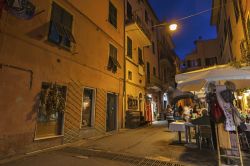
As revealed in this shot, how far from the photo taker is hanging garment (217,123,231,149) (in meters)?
4.57

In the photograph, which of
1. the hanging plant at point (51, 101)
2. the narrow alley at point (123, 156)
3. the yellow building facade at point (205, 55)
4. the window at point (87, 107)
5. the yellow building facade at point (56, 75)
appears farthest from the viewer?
the yellow building facade at point (205, 55)

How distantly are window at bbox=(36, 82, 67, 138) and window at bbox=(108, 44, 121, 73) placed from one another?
4.61m

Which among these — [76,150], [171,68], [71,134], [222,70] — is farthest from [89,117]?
[171,68]

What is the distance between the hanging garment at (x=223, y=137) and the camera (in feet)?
15.0

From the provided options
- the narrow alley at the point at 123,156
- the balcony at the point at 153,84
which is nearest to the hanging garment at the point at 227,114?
the narrow alley at the point at 123,156

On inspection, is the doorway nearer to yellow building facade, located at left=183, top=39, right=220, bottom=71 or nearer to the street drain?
the street drain

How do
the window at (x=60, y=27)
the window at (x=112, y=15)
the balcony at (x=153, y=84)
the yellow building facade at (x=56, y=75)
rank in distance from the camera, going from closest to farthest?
the yellow building facade at (x=56, y=75)
the window at (x=60, y=27)
the window at (x=112, y=15)
the balcony at (x=153, y=84)

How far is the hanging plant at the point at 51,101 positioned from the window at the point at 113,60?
15.7 ft

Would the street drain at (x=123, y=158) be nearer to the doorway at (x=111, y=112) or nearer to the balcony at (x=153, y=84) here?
the doorway at (x=111, y=112)

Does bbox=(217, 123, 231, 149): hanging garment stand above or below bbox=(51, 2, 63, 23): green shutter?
below

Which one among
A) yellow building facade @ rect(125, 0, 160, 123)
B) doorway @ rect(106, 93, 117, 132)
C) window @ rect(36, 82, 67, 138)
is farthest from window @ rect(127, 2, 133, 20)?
window @ rect(36, 82, 67, 138)

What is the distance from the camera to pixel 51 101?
663 cm

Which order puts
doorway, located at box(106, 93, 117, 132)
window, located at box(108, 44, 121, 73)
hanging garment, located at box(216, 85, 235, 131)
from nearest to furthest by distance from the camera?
hanging garment, located at box(216, 85, 235, 131) → doorway, located at box(106, 93, 117, 132) → window, located at box(108, 44, 121, 73)

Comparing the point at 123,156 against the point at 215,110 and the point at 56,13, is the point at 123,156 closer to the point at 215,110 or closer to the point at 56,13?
the point at 215,110
